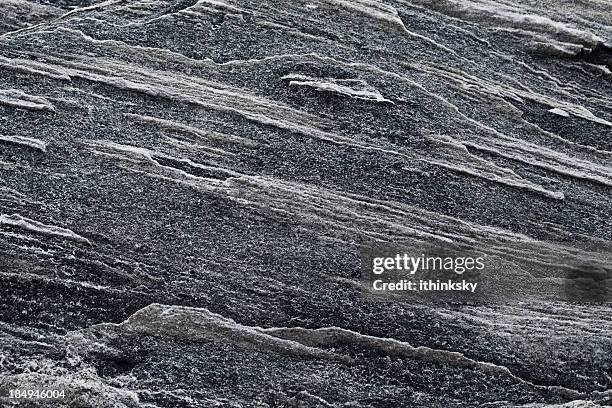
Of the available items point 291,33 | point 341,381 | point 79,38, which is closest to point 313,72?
point 291,33

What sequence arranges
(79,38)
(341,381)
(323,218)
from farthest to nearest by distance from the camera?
(79,38) < (323,218) < (341,381)

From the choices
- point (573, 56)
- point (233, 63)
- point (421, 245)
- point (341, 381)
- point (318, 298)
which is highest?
point (573, 56)

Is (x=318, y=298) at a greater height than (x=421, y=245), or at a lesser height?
lesser

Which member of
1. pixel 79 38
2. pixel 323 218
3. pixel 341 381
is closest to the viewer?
pixel 341 381

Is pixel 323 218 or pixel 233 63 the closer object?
pixel 323 218

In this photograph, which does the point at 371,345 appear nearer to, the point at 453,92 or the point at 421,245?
the point at 421,245

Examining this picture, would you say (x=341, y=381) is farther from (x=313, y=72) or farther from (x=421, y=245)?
(x=313, y=72)

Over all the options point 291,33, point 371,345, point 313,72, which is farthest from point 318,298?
point 291,33
